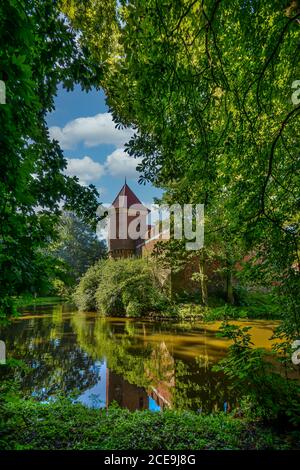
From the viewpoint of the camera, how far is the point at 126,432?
3365mm

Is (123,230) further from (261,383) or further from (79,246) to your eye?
(261,383)

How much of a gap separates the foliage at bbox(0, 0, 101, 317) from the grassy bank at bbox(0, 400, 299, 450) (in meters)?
1.94

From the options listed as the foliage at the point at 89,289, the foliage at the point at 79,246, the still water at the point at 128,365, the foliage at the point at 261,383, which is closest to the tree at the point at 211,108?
the foliage at the point at 261,383

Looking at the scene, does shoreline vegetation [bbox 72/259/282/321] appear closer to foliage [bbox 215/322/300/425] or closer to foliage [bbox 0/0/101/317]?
foliage [bbox 215/322/300/425]

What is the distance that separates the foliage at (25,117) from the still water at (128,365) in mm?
→ 1852

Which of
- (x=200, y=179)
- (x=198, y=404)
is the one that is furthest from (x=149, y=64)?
(x=198, y=404)

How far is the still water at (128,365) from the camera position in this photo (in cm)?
563

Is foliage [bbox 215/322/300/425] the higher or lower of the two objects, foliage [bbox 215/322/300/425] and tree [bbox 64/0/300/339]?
the lower

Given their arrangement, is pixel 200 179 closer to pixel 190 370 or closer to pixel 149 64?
pixel 149 64

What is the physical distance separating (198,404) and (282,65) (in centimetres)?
591

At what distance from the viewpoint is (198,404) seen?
5.18m

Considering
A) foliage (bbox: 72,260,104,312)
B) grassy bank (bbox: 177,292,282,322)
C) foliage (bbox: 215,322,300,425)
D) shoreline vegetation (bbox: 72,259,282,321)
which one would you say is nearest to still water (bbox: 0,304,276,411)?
grassy bank (bbox: 177,292,282,322)

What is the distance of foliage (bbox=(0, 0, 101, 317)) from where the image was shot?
1.36 meters

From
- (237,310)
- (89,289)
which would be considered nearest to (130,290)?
(89,289)
